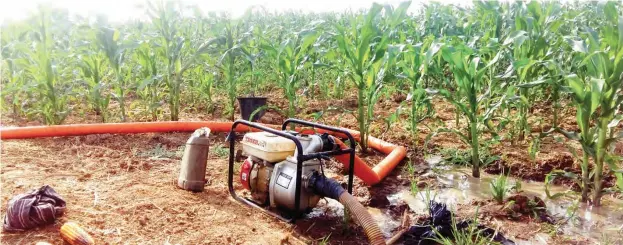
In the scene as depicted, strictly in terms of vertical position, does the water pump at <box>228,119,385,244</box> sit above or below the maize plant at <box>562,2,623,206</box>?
below

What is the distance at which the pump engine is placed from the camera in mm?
2801

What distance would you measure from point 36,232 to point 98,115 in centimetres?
371

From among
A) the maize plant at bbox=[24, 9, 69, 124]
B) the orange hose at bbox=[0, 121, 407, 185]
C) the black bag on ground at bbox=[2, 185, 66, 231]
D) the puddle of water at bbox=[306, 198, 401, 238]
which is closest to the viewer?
the black bag on ground at bbox=[2, 185, 66, 231]

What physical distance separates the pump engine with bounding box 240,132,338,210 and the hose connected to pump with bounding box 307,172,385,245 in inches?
1.8

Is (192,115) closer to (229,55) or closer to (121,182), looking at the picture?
(229,55)

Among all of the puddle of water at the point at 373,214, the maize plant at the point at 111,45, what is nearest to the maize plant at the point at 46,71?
the maize plant at the point at 111,45

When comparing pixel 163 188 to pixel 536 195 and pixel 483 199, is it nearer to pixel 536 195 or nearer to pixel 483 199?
pixel 483 199

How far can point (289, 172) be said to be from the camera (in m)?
2.82

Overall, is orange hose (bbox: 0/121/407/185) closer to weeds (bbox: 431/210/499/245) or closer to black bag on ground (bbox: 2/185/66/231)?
weeds (bbox: 431/210/499/245)

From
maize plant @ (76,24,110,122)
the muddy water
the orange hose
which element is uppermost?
maize plant @ (76,24,110,122)

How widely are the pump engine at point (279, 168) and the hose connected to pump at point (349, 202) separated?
0.04 metres

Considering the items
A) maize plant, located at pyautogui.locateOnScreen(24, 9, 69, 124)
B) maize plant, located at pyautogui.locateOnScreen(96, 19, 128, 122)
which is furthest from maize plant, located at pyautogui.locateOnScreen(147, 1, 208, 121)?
maize plant, located at pyautogui.locateOnScreen(24, 9, 69, 124)

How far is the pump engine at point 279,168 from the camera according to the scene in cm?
280

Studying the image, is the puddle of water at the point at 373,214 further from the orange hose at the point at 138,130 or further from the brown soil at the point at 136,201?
the orange hose at the point at 138,130
